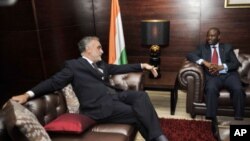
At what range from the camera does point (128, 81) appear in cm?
254

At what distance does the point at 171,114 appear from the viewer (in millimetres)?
3129

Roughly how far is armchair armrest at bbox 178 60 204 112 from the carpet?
0.25 metres

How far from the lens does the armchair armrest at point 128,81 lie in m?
2.51

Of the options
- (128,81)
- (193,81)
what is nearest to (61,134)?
(128,81)

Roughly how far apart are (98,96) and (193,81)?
1.24m

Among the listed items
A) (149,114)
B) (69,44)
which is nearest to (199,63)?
(149,114)

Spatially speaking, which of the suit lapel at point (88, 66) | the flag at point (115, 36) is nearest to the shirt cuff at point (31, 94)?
the suit lapel at point (88, 66)

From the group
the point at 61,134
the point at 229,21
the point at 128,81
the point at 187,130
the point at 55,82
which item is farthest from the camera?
the point at 229,21

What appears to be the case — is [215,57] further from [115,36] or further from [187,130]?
[115,36]

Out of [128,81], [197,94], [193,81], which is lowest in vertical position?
[197,94]

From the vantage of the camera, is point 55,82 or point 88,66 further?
point 88,66

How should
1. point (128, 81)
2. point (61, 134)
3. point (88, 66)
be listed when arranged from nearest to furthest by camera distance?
point (61, 134) → point (88, 66) → point (128, 81)

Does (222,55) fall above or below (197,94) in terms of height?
above

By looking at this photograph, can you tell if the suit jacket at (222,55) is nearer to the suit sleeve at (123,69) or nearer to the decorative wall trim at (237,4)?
the decorative wall trim at (237,4)
